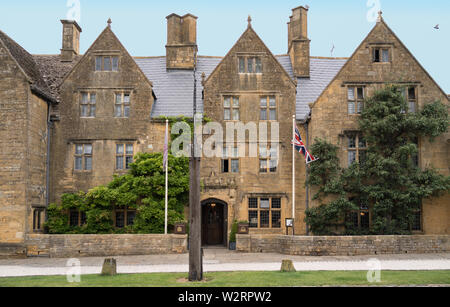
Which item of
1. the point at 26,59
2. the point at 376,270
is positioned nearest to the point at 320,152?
the point at 376,270

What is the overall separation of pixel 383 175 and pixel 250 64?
30.4ft

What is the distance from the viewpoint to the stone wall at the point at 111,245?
20.5 metres

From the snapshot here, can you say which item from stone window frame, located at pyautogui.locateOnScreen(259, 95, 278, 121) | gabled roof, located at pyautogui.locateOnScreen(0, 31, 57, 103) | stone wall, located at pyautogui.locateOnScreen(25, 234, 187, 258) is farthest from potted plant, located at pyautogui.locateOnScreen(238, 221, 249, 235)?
gabled roof, located at pyautogui.locateOnScreen(0, 31, 57, 103)

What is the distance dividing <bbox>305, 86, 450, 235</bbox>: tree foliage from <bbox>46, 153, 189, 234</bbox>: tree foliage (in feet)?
22.6

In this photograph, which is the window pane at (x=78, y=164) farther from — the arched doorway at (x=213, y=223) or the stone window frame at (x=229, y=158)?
the stone window frame at (x=229, y=158)

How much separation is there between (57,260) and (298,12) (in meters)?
20.3

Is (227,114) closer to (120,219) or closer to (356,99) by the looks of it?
(356,99)

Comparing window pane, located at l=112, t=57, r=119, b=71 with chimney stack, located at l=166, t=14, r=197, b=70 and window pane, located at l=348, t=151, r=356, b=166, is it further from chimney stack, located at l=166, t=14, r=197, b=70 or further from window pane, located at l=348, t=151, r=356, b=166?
window pane, located at l=348, t=151, r=356, b=166

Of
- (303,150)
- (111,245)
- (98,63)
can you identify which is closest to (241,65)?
(303,150)

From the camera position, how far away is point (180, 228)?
22062mm

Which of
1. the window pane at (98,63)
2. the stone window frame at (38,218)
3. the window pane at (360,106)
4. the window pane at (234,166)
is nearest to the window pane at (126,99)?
the window pane at (98,63)

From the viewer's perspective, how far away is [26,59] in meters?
25.6

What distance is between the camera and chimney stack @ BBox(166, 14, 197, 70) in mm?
29000

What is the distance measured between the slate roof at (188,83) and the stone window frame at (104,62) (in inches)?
112
